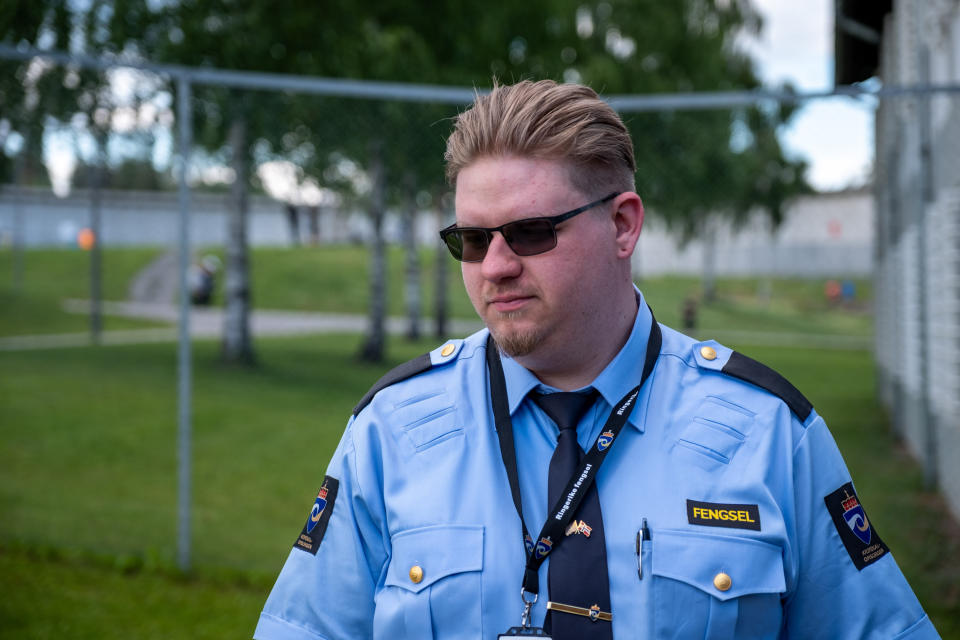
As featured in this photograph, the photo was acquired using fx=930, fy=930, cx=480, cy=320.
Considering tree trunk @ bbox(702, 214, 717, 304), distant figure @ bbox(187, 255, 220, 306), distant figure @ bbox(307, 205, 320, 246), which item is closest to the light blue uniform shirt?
distant figure @ bbox(307, 205, 320, 246)

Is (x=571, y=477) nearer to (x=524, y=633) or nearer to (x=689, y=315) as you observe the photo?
(x=524, y=633)

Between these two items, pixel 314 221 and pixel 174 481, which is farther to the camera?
pixel 174 481

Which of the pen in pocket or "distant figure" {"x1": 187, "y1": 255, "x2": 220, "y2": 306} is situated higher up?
"distant figure" {"x1": 187, "y1": 255, "x2": 220, "y2": 306}

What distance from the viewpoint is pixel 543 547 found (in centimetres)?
175

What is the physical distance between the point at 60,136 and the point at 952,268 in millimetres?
6394

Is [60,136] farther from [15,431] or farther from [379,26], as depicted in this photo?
[379,26]

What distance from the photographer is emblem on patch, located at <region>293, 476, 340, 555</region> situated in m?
1.95

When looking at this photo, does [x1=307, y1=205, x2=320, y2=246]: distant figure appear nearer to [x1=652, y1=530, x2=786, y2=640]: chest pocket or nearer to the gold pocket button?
the gold pocket button

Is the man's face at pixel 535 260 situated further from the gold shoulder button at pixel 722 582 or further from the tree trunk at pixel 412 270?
the tree trunk at pixel 412 270

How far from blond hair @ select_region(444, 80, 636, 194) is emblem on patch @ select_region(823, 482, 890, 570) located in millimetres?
748

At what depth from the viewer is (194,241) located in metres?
9.62

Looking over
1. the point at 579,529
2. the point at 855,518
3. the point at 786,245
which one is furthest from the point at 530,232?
the point at 786,245

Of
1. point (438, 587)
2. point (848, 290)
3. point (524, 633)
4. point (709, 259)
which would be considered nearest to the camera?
point (524, 633)

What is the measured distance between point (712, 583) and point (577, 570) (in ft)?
0.84
